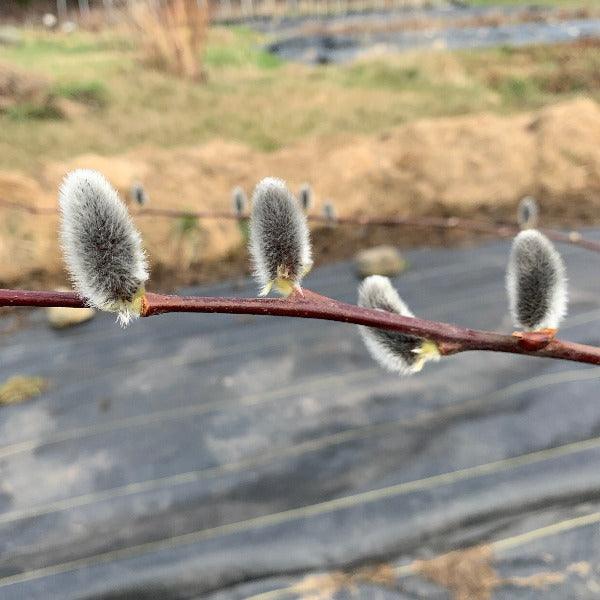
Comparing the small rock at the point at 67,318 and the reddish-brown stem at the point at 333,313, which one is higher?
the reddish-brown stem at the point at 333,313

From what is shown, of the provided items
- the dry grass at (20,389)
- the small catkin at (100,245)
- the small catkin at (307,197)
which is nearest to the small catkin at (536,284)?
the small catkin at (100,245)

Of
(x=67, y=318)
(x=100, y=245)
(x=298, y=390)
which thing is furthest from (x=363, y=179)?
(x=100, y=245)

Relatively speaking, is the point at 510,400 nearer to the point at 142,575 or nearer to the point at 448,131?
the point at 142,575

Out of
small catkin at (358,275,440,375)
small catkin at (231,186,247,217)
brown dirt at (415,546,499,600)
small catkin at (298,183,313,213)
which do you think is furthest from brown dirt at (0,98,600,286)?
small catkin at (358,275,440,375)

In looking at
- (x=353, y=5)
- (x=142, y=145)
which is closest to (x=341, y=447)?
(x=142, y=145)

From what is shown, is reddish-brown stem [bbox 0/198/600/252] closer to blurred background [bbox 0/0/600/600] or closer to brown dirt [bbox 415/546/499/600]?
blurred background [bbox 0/0/600/600]

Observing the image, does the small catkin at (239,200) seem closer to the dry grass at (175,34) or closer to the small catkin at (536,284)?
the small catkin at (536,284)
